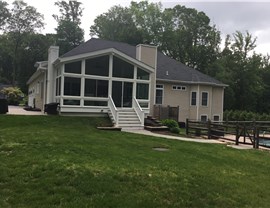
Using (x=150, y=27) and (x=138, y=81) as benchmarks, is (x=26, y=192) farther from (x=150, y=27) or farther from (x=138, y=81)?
(x=150, y=27)

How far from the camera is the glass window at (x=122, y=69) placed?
18609mm

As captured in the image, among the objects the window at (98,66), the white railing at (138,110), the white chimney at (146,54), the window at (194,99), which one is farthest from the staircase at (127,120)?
the window at (194,99)

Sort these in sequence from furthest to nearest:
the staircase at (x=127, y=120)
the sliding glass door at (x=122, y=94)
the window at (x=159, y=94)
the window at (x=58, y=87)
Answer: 1. the window at (x=159, y=94)
2. the sliding glass door at (x=122, y=94)
3. the window at (x=58, y=87)
4. the staircase at (x=127, y=120)

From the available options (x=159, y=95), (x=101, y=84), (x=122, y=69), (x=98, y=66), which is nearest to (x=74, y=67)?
(x=98, y=66)

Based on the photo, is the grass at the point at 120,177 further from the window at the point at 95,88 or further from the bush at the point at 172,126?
the window at the point at 95,88

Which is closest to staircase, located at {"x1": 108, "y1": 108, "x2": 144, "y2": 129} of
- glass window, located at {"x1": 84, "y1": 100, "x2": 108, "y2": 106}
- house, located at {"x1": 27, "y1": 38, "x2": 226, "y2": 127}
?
house, located at {"x1": 27, "y1": 38, "x2": 226, "y2": 127}

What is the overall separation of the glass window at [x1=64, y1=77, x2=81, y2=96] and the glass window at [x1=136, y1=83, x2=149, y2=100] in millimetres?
3859

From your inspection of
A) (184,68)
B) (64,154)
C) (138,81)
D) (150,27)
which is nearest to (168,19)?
(150,27)

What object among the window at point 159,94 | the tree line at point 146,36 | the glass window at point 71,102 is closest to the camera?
the glass window at point 71,102

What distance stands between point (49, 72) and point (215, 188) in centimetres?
1586

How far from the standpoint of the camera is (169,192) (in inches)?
216

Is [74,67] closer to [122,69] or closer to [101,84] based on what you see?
[101,84]

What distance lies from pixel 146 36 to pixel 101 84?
29627 mm

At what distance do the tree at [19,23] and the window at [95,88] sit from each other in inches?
1301
